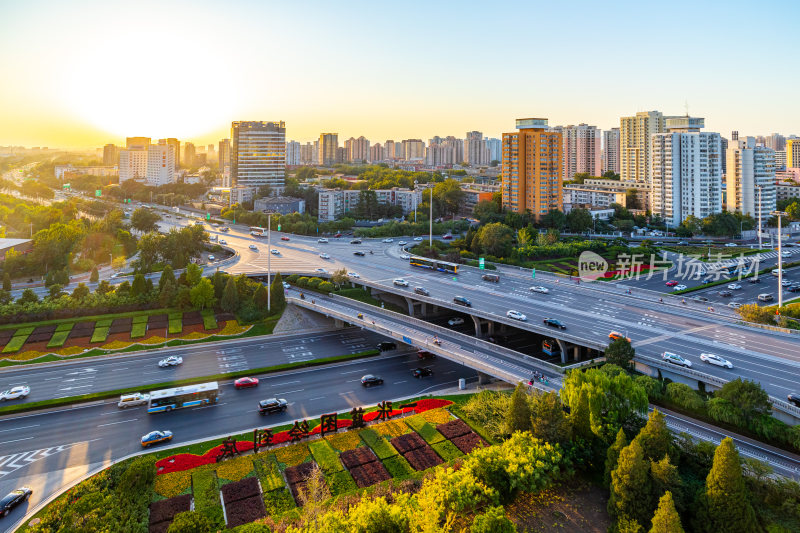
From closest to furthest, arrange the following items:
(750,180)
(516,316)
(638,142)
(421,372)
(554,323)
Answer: (421,372)
(554,323)
(516,316)
(750,180)
(638,142)

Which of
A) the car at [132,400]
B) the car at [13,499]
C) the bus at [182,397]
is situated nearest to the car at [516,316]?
the bus at [182,397]

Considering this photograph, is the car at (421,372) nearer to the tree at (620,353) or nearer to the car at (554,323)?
the car at (554,323)

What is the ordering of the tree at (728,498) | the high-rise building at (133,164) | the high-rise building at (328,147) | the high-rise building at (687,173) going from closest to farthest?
the tree at (728,498) → the high-rise building at (687,173) → the high-rise building at (133,164) → the high-rise building at (328,147)

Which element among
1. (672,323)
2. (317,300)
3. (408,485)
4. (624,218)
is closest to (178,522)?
(408,485)

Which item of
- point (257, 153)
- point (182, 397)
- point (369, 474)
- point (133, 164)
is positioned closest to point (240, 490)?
point (369, 474)

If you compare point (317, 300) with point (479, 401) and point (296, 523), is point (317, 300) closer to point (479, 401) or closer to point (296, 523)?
point (479, 401)

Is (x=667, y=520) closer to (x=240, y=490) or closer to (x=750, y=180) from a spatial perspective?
(x=240, y=490)
